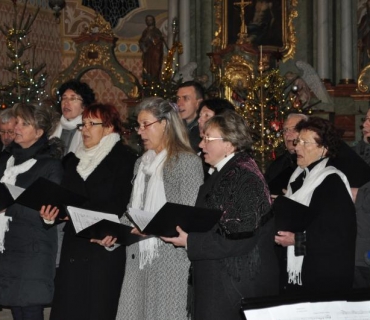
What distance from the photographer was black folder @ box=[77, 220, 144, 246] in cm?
441

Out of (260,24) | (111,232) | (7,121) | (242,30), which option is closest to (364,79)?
(260,24)

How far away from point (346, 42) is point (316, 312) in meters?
15.3

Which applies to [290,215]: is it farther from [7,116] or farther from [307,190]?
[7,116]

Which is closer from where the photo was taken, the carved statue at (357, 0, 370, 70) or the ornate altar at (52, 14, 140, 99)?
the carved statue at (357, 0, 370, 70)

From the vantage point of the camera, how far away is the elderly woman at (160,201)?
457 centimetres

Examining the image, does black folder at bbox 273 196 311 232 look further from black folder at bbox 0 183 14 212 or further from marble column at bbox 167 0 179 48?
marble column at bbox 167 0 179 48

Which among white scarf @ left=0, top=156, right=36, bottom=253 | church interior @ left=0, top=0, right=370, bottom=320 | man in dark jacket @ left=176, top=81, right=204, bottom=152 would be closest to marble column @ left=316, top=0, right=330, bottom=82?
church interior @ left=0, top=0, right=370, bottom=320

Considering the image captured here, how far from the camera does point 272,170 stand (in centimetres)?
634

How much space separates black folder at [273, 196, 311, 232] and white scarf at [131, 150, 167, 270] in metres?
0.64

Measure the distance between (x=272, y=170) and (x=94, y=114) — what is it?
173 cm

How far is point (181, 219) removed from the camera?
3.94 m

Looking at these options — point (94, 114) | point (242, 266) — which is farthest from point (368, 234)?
point (94, 114)

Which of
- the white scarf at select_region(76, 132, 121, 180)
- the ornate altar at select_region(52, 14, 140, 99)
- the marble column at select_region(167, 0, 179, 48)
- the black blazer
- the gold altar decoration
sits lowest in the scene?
the black blazer

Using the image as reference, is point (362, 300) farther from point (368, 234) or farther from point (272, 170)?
point (272, 170)
